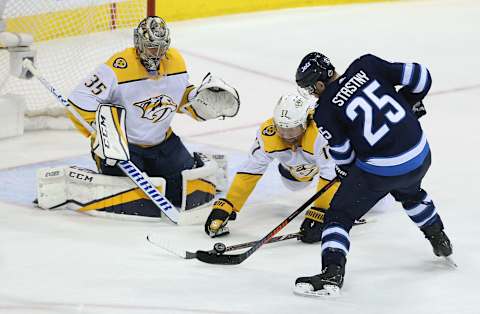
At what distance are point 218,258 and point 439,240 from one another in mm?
773

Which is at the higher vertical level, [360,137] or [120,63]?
[360,137]

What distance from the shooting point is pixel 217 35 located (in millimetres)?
8195

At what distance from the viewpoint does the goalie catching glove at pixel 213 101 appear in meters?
4.71

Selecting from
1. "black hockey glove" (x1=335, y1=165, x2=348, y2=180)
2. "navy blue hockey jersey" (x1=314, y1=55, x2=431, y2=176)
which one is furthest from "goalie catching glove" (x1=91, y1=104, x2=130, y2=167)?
"navy blue hockey jersey" (x1=314, y1=55, x2=431, y2=176)

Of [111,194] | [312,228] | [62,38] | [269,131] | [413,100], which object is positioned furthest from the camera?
[62,38]

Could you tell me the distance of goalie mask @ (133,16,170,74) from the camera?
4387mm

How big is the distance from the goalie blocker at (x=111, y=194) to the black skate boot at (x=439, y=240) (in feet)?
3.28

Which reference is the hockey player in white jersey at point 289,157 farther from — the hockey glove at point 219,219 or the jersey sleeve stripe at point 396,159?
the jersey sleeve stripe at point 396,159

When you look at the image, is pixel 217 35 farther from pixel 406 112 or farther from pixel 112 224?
pixel 406 112

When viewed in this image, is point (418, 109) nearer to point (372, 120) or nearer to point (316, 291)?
point (372, 120)

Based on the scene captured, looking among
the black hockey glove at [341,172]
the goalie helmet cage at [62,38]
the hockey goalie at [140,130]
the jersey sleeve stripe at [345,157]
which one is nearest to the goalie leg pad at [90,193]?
the hockey goalie at [140,130]

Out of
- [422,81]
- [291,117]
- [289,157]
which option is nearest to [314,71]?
[422,81]

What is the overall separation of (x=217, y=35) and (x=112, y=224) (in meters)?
3.97

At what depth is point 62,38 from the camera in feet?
21.4
